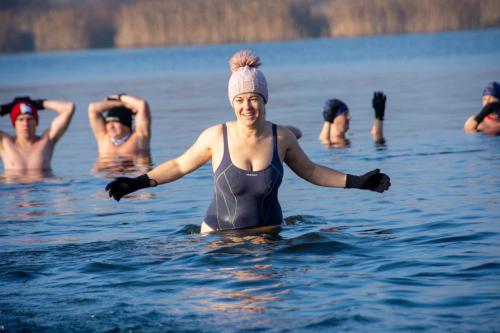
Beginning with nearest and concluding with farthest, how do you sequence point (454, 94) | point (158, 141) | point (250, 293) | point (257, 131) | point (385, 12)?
point (250, 293)
point (257, 131)
point (158, 141)
point (454, 94)
point (385, 12)

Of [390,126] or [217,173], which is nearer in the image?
[217,173]

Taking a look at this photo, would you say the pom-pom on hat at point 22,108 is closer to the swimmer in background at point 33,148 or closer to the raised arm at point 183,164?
the swimmer in background at point 33,148

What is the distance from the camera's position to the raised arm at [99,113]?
577 inches

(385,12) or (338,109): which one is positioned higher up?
(385,12)

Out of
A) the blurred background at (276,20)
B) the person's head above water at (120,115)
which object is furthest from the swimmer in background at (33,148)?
the blurred background at (276,20)

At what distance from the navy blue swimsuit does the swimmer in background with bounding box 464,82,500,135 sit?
334 inches

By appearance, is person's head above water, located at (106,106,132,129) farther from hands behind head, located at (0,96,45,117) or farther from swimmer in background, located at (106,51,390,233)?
swimmer in background, located at (106,51,390,233)

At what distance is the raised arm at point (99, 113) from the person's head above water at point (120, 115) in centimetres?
14

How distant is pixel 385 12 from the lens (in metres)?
67.2

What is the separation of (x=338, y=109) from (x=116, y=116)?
12.8ft

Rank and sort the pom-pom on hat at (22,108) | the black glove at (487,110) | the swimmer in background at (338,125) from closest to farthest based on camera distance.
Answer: the pom-pom on hat at (22,108) → the black glove at (487,110) → the swimmer in background at (338,125)

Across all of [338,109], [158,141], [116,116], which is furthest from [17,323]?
[158,141]

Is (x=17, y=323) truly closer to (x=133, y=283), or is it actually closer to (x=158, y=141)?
(x=133, y=283)

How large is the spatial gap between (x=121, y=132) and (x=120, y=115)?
2.45ft
